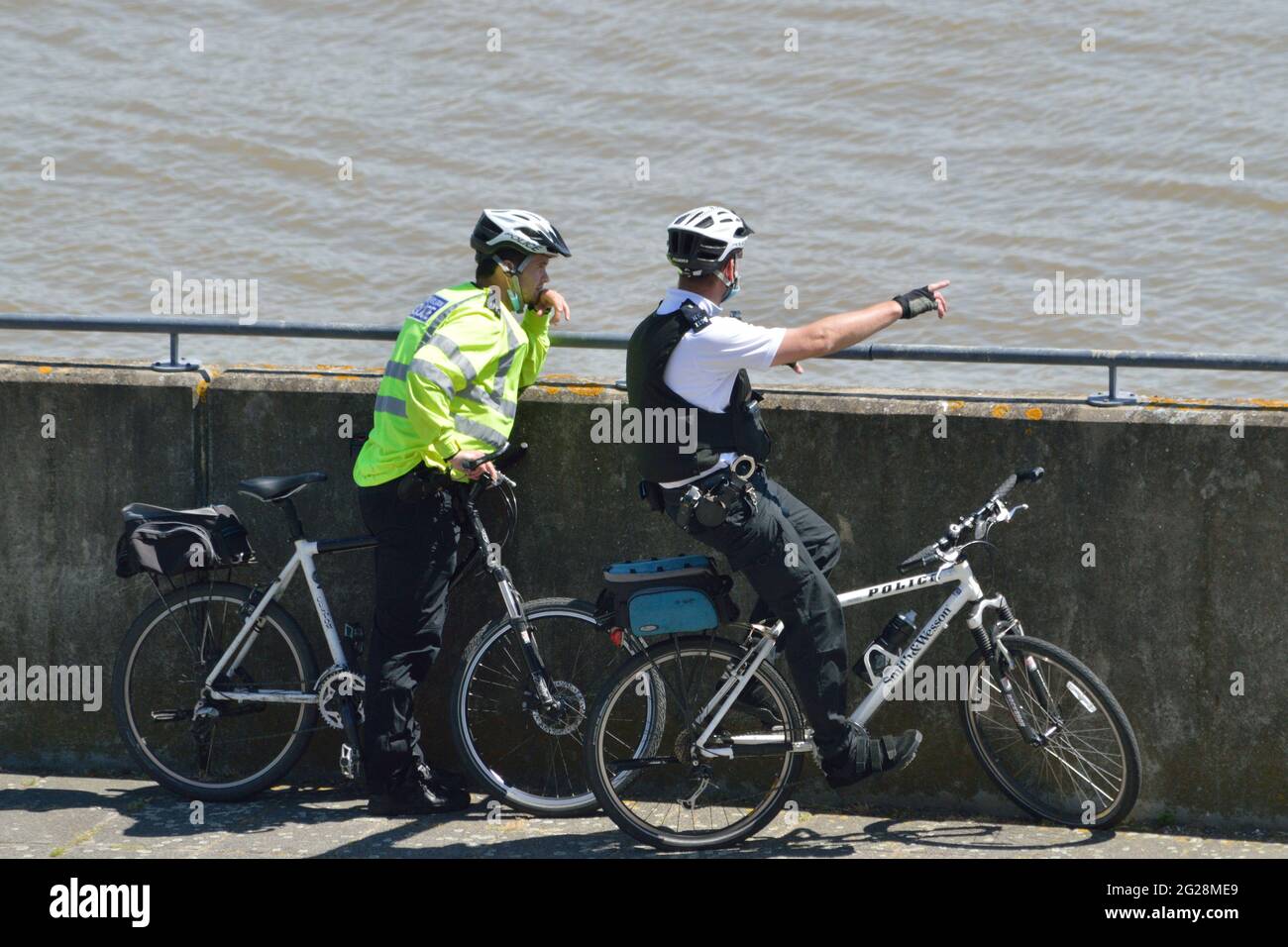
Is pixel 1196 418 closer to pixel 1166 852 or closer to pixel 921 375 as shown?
pixel 1166 852

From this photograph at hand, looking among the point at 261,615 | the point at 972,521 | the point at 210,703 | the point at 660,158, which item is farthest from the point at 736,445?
the point at 660,158

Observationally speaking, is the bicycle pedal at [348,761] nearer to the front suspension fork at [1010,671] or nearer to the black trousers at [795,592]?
the black trousers at [795,592]

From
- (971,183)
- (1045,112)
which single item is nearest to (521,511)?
(971,183)

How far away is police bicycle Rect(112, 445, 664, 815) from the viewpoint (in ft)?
18.4

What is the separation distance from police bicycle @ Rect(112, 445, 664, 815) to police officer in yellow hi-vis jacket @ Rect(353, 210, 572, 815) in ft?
0.43

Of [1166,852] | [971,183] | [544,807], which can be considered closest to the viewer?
[1166,852]

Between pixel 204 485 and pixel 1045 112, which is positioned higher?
pixel 1045 112

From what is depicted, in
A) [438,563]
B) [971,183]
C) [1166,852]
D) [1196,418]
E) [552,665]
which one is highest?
[971,183]

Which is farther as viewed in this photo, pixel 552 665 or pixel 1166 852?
pixel 552 665

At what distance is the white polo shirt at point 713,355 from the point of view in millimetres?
4773

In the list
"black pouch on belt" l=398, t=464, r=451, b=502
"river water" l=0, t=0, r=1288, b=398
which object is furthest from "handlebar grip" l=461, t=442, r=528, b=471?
"river water" l=0, t=0, r=1288, b=398

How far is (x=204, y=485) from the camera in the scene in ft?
19.4

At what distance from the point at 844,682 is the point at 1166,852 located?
1.22 meters

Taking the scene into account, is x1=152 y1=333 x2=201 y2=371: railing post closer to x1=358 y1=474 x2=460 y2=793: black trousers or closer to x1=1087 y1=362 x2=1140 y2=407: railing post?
x1=358 y1=474 x2=460 y2=793: black trousers
